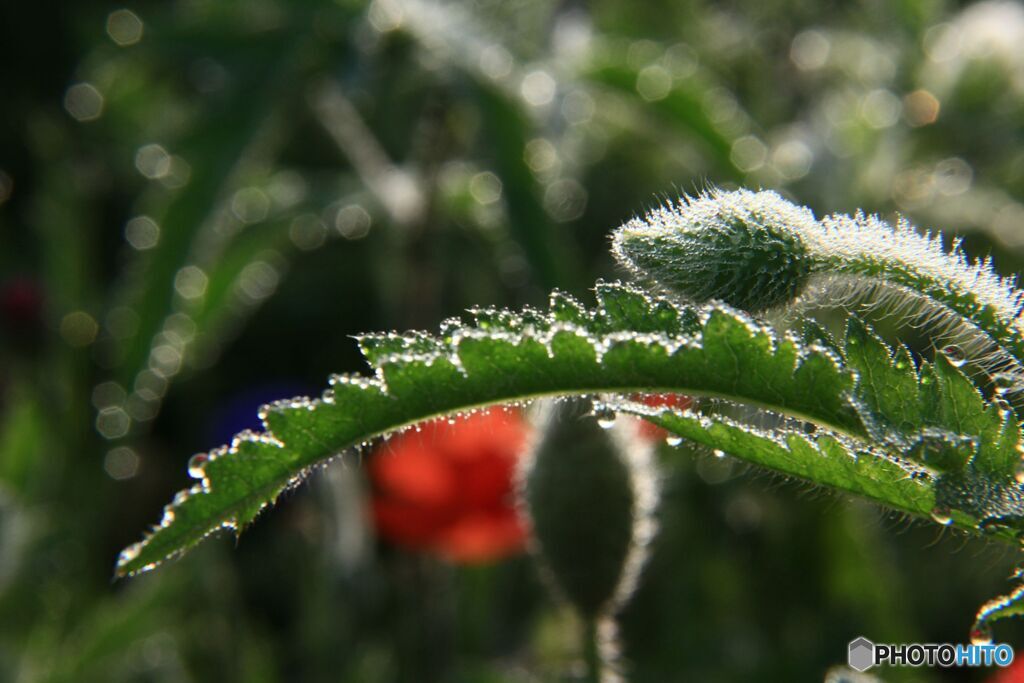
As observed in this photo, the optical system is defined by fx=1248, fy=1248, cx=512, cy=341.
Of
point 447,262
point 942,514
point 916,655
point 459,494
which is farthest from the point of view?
point 447,262

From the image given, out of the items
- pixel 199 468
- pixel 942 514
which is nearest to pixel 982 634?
pixel 942 514

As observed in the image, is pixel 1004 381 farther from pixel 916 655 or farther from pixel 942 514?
pixel 916 655

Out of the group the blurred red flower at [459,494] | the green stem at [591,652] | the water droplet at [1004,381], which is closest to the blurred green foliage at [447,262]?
the blurred red flower at [459,494]

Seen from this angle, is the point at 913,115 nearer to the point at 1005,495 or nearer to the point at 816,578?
the point at 816,578

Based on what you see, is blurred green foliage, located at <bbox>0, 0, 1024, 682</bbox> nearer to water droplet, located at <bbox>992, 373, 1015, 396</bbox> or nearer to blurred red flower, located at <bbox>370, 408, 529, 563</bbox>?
blurred red flower, located at <bbox>370, 408, 529, 563</bbox>

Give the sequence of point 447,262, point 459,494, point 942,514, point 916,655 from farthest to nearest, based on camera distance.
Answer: point 447,262 < point 459,494 < point 916,655 < point 942,514

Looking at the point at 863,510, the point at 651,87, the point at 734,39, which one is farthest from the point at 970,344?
the point at 734,39
